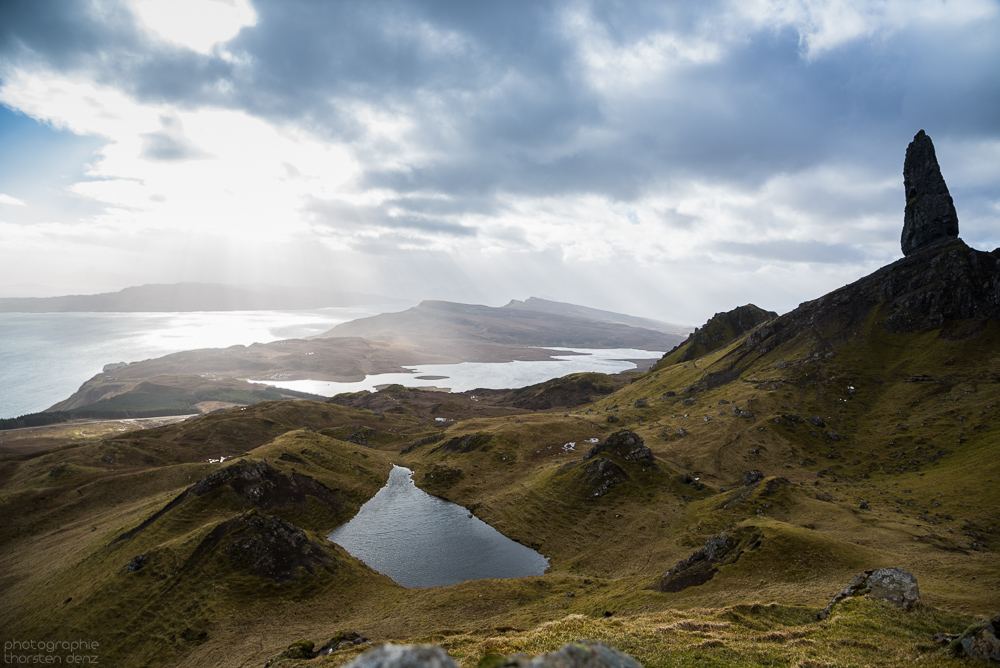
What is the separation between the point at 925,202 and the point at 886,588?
182159 millimetres

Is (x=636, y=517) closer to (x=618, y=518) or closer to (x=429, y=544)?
(x=618, y=518)

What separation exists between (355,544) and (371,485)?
3006 cm

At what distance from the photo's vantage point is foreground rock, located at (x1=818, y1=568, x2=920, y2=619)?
31889mm

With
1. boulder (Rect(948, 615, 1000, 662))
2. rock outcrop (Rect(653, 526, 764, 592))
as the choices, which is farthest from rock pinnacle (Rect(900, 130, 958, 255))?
boulder (Rect(948, 615, 1000, 662))

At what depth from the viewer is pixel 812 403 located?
369 feet

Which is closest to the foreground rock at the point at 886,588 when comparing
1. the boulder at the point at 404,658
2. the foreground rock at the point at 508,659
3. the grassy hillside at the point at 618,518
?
the grassy hillside at the point at 618,518

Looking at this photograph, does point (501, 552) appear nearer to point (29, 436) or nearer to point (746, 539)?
point (746, 539)

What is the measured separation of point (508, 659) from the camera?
9.85 m

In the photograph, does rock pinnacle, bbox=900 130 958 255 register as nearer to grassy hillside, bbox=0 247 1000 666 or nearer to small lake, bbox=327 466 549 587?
grassy hillside, bbox=0 247 1000 666

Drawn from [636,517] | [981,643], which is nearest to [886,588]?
[981,643]

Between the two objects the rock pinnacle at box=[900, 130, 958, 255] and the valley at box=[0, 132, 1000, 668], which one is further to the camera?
the rock pinnacle at box=[900, 130, 958, 255]

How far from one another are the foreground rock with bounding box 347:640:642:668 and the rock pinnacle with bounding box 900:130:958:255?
207m

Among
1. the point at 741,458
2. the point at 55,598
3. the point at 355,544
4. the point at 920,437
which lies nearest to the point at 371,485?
the point at 355,544

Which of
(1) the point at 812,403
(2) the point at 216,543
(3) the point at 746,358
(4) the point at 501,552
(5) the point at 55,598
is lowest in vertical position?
(4) the point at 501,552
